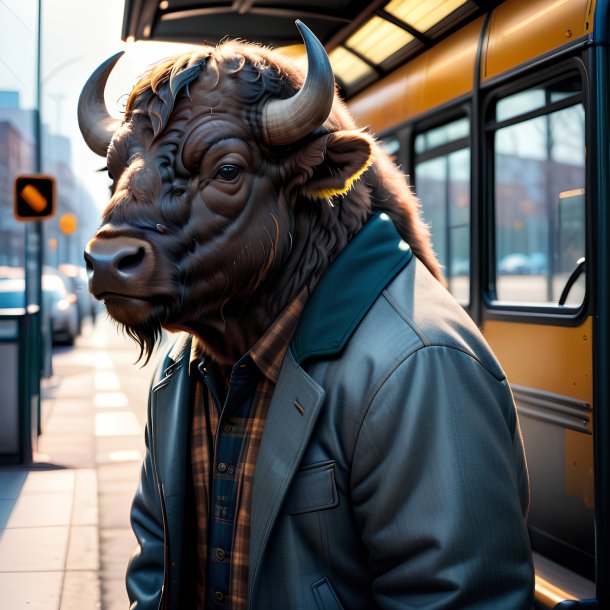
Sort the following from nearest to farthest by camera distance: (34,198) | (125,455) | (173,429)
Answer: (173,429) → (125,455) → (34,198)

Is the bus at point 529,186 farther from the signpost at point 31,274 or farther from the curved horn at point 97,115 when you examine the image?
the signpost at point 31,274

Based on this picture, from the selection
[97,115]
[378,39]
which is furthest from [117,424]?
[97,115]

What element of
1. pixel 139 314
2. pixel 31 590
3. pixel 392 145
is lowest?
pixel 31 590

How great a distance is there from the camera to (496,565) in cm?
150

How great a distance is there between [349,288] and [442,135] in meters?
4.18

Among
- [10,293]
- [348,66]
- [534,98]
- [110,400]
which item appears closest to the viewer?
[534,98]

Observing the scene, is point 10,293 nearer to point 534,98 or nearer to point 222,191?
point 534,98

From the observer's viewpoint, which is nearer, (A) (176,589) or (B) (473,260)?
(A) (176,589)

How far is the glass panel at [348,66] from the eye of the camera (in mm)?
6594

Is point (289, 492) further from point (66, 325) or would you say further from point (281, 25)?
point (66, 325)

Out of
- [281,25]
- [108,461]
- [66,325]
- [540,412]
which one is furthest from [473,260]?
[66,325]

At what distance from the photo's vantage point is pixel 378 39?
6.09m

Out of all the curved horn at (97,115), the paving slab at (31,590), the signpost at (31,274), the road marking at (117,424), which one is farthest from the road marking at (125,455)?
the curved horn at (97,115)

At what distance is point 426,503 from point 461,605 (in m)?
0.19
